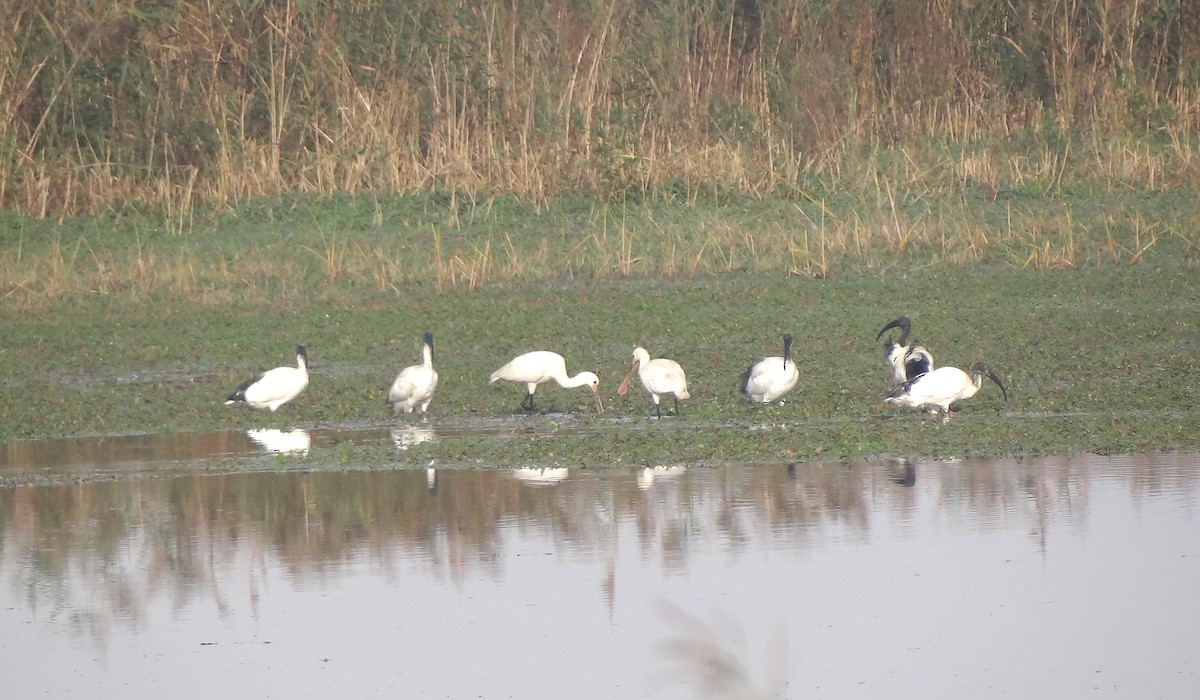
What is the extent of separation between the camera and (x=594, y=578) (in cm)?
714

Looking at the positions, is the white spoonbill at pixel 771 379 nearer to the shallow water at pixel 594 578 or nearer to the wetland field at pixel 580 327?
the wetland field at pixel 580 327

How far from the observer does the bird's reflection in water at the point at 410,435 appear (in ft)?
33.8

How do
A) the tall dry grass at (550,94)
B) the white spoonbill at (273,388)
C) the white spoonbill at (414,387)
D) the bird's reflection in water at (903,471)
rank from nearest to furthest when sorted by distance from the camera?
the bird's reflection in water at (903,471) → the white spoonbill at (414,387) → the white spoonbill at (273,388) → the tall dry grass at (550,94)

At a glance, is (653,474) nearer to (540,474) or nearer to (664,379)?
(540,474)

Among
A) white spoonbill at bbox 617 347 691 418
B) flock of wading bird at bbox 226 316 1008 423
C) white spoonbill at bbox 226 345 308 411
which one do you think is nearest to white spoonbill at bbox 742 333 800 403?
flock of wading bird at bbox 226 316 1008 423

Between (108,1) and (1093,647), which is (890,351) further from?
(108,1)

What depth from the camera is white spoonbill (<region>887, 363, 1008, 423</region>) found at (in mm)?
10453

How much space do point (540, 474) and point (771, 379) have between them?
6.69 ft

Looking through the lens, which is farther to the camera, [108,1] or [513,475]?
[108,1]

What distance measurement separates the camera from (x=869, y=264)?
15648mm

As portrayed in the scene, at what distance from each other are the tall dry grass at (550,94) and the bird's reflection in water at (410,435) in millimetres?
7363

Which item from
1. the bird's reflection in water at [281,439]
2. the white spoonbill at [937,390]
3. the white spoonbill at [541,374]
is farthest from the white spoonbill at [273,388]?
the white spoonbill at [937,390]

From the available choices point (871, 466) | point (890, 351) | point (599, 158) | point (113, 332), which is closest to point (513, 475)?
point (871, 466)

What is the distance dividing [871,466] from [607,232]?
826 cm
